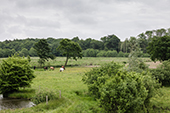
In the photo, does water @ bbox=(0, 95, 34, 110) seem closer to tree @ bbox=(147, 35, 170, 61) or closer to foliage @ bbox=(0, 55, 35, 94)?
foliage @ bbox=(0, 55, 35, 94)

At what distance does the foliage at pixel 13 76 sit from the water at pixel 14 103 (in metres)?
1.58

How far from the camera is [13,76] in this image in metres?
19.1

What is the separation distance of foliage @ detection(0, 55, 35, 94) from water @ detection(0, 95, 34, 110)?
1.58 meters

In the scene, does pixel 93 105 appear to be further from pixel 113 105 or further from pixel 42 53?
pixel 42 53

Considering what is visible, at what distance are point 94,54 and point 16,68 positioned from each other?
82133mm

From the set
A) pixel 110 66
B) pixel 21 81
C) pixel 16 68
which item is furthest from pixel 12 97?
pixel 110 66

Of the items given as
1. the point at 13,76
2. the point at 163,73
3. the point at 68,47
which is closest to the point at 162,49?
the point at 163,73

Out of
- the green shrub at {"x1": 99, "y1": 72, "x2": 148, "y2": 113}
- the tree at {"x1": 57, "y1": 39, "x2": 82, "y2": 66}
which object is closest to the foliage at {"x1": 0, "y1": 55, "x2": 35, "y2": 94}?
the green shrub at {"x1": 99, "y1": 72, "x2": 148, "y2": 113}

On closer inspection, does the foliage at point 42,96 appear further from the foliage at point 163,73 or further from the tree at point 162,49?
the tree at point 162,49

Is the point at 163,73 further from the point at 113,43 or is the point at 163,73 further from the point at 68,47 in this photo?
the point at 113,43

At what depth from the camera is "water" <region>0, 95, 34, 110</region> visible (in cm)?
1568

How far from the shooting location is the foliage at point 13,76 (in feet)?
61.9

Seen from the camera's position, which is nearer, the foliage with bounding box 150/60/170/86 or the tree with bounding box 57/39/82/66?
the foliage with bounding box 150/60/170/86

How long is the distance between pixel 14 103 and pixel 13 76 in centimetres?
371
